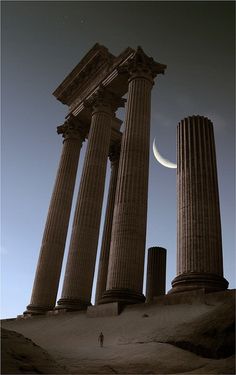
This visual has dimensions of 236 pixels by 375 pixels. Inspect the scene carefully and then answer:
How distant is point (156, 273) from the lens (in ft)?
164

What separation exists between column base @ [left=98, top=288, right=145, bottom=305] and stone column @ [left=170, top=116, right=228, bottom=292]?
381 centimetres

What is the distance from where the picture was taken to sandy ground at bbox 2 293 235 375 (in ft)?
48.6

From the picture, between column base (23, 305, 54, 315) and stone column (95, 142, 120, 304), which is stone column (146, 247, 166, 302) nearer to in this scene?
stone column (95, 142, 120, 304)

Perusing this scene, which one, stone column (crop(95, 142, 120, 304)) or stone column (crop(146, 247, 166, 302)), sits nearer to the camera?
stone column (crop(146, 247, 166, 302))

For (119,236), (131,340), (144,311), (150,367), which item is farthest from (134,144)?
→ (150,367)

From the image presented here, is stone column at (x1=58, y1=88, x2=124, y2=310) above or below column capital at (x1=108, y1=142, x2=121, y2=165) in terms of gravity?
→ below

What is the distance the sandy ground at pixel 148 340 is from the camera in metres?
14.8

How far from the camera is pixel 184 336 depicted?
17.0m

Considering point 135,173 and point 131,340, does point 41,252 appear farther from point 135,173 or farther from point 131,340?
point 131,340

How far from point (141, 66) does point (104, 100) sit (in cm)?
883

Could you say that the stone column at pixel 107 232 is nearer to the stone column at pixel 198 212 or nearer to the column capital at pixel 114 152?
the column capital at pixel 114 152

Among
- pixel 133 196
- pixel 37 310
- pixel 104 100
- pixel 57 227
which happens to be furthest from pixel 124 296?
pixel 104 100

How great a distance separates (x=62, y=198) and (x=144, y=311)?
92.2 feet

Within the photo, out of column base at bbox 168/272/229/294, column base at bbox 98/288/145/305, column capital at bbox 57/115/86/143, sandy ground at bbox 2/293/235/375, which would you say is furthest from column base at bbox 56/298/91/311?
column capital at bbox 57/115/86/143
